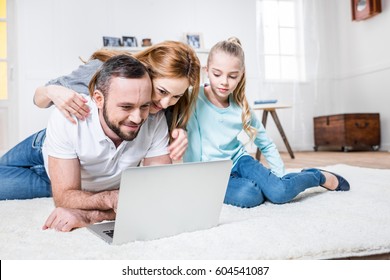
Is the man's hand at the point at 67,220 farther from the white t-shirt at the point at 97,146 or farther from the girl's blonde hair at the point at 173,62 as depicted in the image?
the girl's blonde hair at the point at 173,62

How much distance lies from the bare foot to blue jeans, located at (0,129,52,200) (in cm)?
118

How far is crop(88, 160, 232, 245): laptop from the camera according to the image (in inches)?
33.2

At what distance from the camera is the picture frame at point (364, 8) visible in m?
4.45

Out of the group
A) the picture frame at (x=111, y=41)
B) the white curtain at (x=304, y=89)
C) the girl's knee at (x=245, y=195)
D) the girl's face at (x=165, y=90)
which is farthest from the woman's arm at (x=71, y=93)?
the white curtain at (x=304, y=89)

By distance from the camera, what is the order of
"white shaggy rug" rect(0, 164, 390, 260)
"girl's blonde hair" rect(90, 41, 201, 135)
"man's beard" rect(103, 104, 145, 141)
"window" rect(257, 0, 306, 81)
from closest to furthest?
"white shaggy rug" rect(0, 164, 390, 260), "man's beard" rect(103, 104, 145, 141), "girl's blonde hair" rect(90, 41, 201, 135), "window" rect(257, 0, 306, 81)

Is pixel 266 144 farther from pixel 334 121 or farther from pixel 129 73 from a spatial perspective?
pixel 334 121

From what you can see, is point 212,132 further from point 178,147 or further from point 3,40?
point 3,40

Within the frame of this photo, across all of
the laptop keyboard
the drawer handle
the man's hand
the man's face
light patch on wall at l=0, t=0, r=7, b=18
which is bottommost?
the laptop keyboard

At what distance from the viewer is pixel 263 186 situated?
1445 millimetres

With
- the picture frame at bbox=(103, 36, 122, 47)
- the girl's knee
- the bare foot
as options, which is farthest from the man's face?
the picture frame at bbox=(103, 36, 122, 47)

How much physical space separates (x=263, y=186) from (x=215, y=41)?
137 inches

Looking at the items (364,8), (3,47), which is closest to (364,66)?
(364,8)

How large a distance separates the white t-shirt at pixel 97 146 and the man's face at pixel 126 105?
93 mm

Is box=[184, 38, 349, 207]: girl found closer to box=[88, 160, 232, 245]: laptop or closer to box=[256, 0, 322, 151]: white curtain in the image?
box=[88, 160, 232, 245]: laptop
